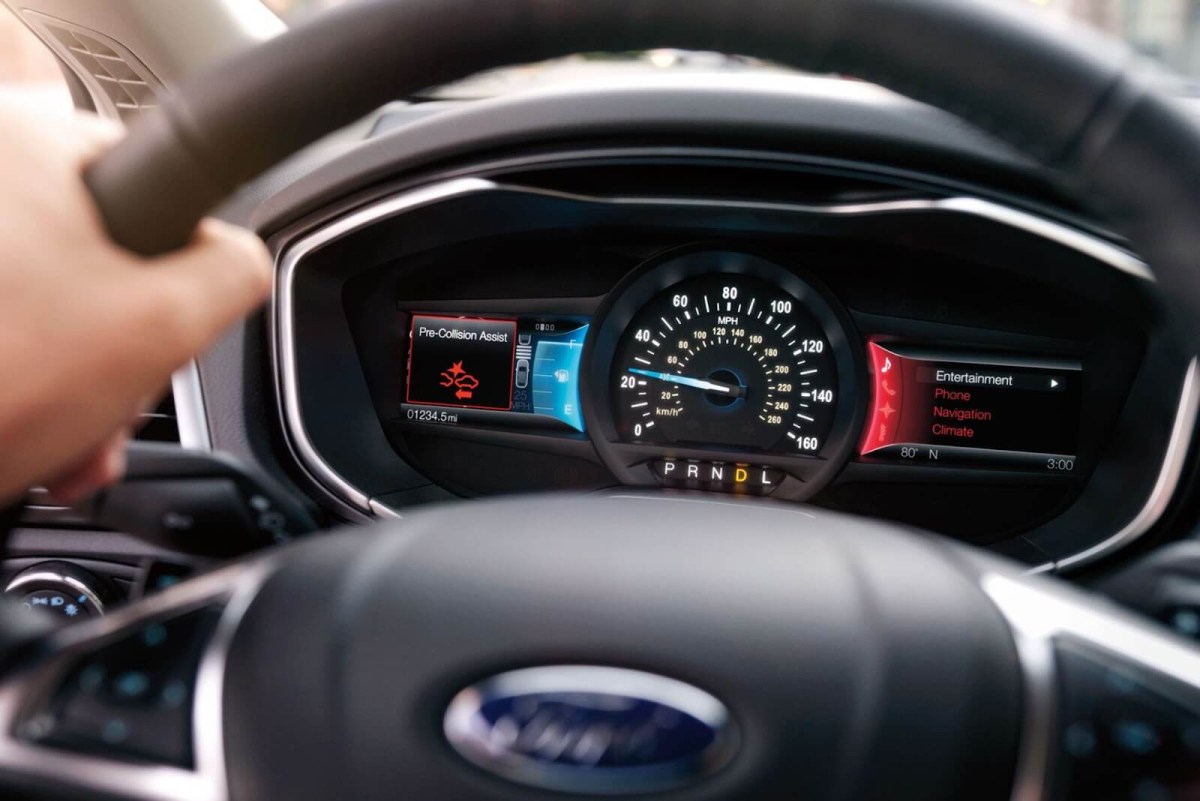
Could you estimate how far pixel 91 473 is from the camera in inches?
24.2

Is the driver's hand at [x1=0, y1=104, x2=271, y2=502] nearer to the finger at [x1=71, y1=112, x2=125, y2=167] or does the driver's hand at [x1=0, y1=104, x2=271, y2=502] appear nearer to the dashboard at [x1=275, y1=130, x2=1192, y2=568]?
the finger at [x1=71, y1=112, x2=125, y2=167]

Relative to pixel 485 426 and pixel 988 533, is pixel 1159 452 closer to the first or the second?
pixel 988 533

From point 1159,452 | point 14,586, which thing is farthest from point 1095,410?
point 14,586

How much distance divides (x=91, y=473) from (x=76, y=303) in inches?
5.0

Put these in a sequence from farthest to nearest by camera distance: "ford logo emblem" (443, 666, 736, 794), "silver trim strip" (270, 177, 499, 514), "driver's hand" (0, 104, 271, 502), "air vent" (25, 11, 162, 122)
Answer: "air vent" (25, 11, 162, 122), "silver trim strip" (270, 177, 499, 514), "ford logo emblem" (443, 666, 736, 794), "driver's hand" (0, 104, 271, 502)

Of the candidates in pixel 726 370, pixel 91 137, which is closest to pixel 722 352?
pixel 726 370

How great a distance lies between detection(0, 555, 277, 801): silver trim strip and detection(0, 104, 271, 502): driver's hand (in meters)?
0.24

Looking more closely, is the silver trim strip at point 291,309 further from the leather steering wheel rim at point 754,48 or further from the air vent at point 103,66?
the leather steering wheel rim at point 754,48

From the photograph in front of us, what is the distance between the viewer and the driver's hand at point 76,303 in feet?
1.68

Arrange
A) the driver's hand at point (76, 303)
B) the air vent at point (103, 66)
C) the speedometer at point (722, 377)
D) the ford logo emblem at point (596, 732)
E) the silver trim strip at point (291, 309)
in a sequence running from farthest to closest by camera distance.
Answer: the speedometer at point (722, 377)
the air vent at point (103, 66)
the silver trim strip at point (291, 309)
the ford logo emblem at point (596, 732)
the driver's hand at point (76, 303)

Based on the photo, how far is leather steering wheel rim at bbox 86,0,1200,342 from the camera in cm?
56

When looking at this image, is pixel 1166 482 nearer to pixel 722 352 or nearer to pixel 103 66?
pixel 722 352

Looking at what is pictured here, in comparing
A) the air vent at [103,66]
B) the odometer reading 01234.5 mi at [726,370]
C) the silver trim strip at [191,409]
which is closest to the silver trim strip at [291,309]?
the silver trim strip at [191,409]

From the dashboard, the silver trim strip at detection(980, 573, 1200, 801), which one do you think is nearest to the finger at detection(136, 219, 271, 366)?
the silver trim strip at detection(980, 573, 1200, 801)
